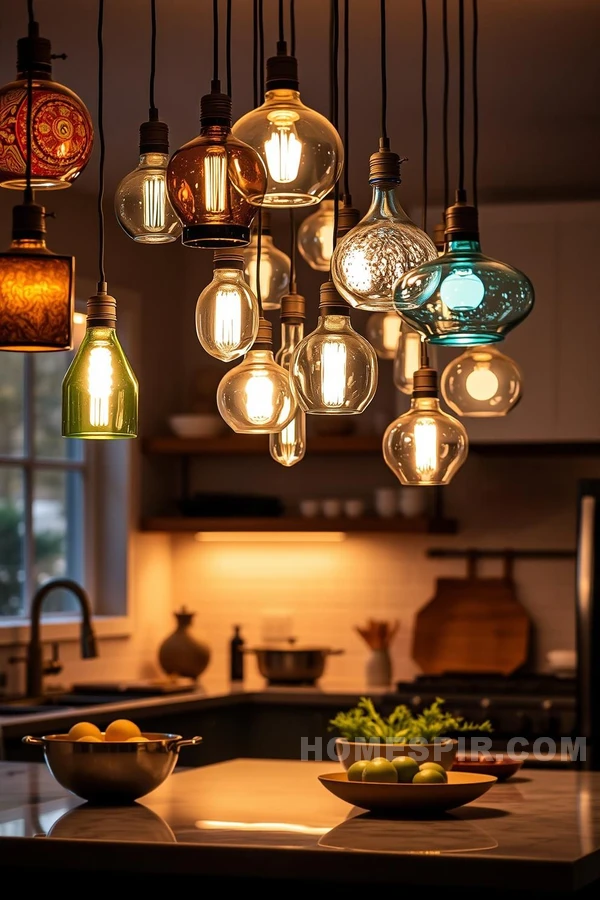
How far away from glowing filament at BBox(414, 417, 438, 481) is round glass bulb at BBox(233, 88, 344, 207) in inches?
26.6

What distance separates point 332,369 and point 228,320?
0.82 feet

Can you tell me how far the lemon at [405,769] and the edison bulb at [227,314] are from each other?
0.89 metres

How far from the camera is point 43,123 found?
2.42 meters

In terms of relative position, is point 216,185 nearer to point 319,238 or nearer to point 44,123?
point 44,123

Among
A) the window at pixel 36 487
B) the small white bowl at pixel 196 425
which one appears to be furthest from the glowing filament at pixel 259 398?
the small white bowl at pixel 196 425

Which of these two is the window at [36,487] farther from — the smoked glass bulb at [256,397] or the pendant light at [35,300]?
the pendant light at [35,300]

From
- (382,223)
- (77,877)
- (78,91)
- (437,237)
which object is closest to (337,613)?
(78,91)

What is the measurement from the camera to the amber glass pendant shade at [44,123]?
243 centimetres

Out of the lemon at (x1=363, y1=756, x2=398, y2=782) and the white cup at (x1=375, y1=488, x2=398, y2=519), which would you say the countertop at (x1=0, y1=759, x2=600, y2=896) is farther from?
the white cup at (x1=375, y1=488, x2=398, y2=519)

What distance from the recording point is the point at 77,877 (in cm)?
290

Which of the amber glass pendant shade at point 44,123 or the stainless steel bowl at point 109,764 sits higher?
the amber glass pendant shade at point 44,123

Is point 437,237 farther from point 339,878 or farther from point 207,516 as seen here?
point 207,516

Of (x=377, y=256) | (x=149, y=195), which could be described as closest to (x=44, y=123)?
(x=149, y=195)

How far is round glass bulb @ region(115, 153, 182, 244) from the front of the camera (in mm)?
2713
